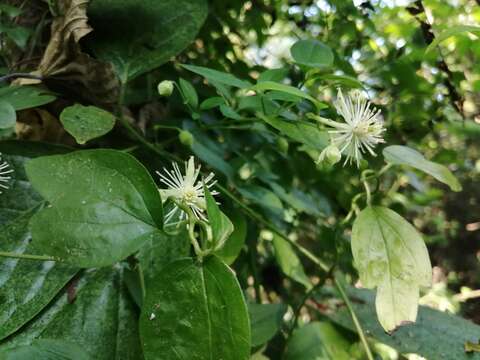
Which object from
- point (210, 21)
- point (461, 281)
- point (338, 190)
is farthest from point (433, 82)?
point (461, 281)

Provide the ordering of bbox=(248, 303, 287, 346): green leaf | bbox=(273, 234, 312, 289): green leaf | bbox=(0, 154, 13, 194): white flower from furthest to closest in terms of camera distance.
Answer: bbox=(273, 234, 312, 289): green leaf, bbox=(248, 303, 287, 346): green leaf, bbox=(0, 154, 13, 194): white flower

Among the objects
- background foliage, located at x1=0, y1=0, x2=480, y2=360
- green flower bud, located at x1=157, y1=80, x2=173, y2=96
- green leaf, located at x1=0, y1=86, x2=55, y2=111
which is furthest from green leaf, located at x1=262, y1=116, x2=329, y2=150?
green leaf, located at x1=0, y1=86, x2=55, y2=111

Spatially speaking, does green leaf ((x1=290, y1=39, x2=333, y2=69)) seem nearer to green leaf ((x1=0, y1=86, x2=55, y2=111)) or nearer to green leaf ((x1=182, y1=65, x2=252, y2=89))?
green leaf ((x1=182, y1=65, x2=252, y2=89))

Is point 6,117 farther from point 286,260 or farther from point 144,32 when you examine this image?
point 286,260

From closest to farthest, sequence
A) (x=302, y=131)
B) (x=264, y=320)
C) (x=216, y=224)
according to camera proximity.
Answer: (x=216, y=224), (x=302, y=131), (x=264, y=320)

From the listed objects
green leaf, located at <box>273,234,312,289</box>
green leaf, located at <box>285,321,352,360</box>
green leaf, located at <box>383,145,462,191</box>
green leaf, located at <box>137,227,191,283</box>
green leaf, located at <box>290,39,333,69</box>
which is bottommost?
green leaf, located at <box>285,321,352,360</box>

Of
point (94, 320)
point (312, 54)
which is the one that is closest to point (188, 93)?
point (312, 54)
